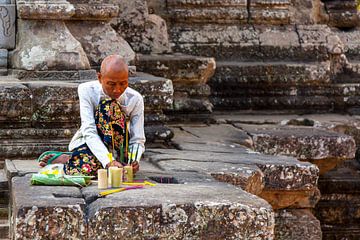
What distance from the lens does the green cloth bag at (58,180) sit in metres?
4.77

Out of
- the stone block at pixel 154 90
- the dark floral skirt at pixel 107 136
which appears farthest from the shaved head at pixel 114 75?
the stone block at pixel 154 90

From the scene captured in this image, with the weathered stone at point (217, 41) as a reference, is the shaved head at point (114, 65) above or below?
above

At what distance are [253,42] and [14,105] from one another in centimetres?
342

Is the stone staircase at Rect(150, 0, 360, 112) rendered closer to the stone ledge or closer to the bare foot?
the bare foot

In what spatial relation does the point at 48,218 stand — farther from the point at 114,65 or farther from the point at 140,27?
the point at 140,27

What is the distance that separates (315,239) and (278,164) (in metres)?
0.89

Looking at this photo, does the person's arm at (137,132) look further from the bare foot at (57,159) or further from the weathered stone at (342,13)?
the weathered stone at (342,13)

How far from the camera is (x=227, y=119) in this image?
821 centimetres

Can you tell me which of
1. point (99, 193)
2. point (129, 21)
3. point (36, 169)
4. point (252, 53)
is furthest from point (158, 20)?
point (99, 193)

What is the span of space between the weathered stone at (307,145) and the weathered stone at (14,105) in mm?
1871

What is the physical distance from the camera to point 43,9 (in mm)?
6605

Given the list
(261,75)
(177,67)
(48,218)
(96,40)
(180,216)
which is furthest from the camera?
(261,75)

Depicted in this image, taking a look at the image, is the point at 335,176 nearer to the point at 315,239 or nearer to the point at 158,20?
the point at 315,239

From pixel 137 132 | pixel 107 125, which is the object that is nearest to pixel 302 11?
pixel 137 132
